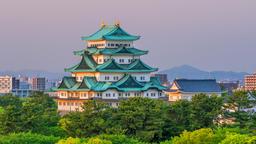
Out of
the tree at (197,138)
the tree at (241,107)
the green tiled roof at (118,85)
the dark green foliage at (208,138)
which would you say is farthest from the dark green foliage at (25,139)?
the green tiled roof at (118,85)

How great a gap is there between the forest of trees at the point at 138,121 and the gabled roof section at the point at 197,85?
2153cm

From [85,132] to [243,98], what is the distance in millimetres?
10776

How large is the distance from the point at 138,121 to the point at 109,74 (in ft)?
52.9

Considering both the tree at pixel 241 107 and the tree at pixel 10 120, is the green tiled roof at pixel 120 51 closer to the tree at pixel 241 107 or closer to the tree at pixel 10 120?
the tree at pixel 241 107

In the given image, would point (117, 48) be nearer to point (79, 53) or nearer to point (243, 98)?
point (79, 53)

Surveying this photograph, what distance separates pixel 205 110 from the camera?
44.5 meters

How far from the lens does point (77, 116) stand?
41.7 meters

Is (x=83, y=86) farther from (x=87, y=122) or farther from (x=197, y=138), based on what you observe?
(x=197, y=138)

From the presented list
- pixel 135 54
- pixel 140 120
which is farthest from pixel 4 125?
pixel 135 54

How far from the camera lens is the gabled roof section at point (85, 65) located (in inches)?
2320

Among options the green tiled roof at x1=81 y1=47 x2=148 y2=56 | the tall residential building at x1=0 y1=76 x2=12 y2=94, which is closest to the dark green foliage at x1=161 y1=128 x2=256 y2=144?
the green tiled roof at x1=81 y1=47 x2=148 y2=56

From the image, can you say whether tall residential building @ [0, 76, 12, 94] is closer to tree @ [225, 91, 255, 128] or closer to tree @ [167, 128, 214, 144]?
tree @ [225, 91, 255, 128]

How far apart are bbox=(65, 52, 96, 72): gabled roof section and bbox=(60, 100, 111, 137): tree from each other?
1634cm

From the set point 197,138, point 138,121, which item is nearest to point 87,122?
point 138,121
